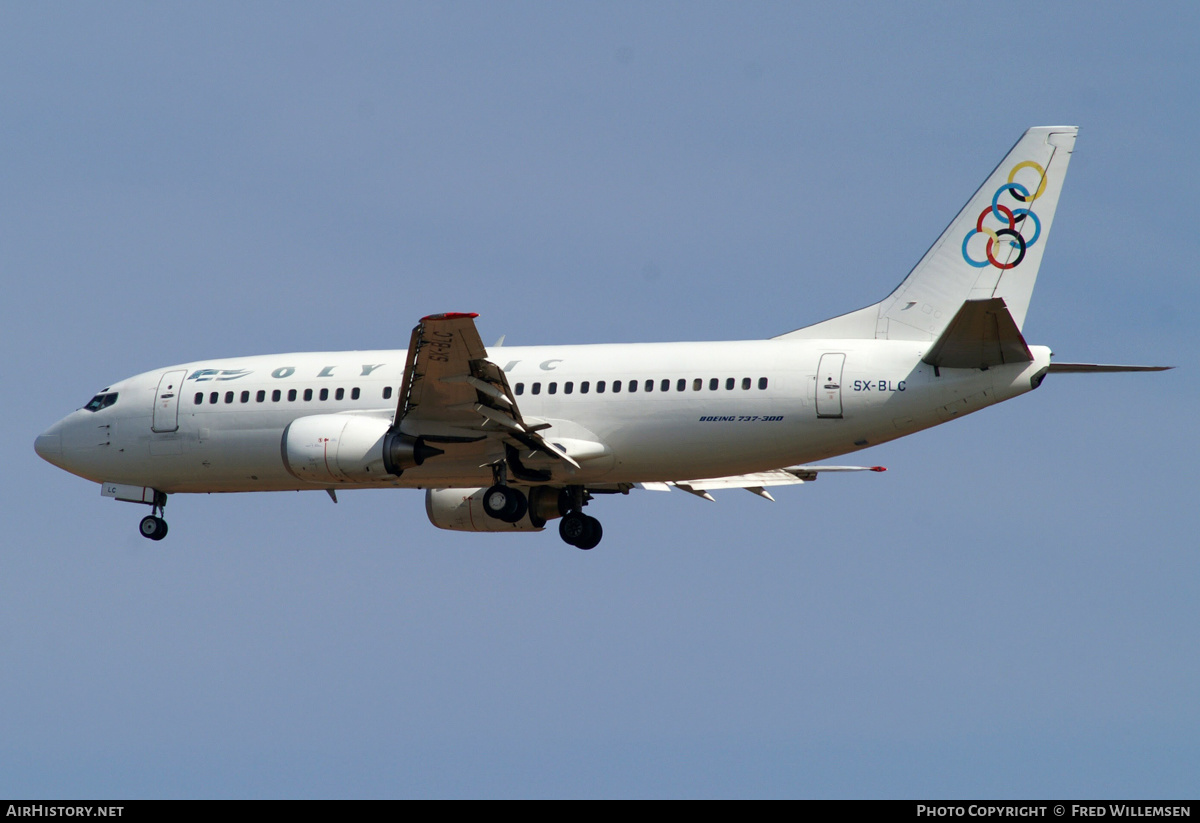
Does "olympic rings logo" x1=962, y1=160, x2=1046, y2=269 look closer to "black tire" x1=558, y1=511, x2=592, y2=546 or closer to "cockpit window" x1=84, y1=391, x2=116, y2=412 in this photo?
"black tire" x1=558, y1=511, x2=592, y2=546

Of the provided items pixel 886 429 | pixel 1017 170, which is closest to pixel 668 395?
pixel 886 429

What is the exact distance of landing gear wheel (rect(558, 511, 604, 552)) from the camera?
117 feet

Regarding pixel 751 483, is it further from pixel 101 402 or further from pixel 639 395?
pixel 101 402

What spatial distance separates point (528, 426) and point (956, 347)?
8.07 meters

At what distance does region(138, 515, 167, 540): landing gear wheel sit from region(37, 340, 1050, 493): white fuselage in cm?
70

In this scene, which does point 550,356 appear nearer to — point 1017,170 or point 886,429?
point 886,429

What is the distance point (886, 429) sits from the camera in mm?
30812

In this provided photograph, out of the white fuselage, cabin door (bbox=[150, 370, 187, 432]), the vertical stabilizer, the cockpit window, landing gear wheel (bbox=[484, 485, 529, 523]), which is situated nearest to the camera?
the white fuselage

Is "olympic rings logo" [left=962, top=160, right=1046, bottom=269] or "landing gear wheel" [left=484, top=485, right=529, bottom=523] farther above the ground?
"olympic rings logo" [left=962, top=160, right=1046, bottom=269]

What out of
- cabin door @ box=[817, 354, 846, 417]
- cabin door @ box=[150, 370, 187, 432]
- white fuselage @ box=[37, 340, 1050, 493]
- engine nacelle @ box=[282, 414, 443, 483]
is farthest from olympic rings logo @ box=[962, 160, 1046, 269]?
cabin door @ box=[150, 370, 187, 432]

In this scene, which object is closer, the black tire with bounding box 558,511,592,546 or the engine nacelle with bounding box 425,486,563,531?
the black tire with bounding box 558,511,592,546

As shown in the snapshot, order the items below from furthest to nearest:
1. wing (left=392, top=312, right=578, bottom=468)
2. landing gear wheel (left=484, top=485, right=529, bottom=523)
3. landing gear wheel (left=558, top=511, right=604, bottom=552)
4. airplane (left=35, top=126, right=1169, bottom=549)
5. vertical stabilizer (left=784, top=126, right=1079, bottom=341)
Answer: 1. landing gear wheel (left=558, top=511, right=604, bottom=552)
2. landing gear wheel (left=484, top=485, right=529, bottom=523)
3. vertical stabilizer (left=784, top=126, right=1079, bottom=341)
4. airplane (left=35, top=126, right=1169, bottom=549)
5. wing (left=392, top=312, right=578, bottom=468)
